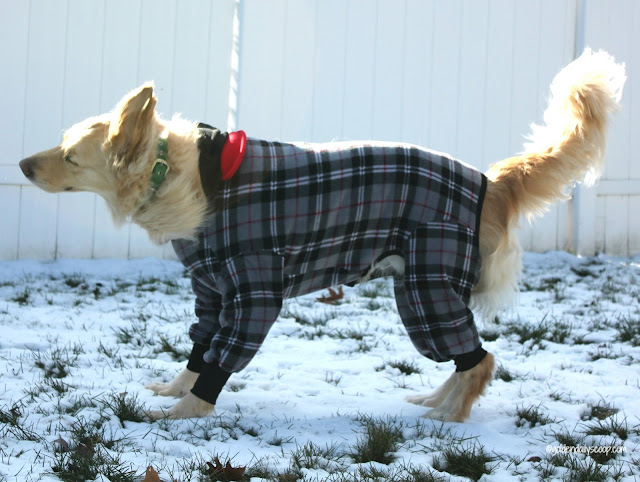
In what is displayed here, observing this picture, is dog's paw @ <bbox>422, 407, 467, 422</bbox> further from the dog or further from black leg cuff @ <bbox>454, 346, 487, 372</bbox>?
black leg cuff @ <bbox>454, 346, 487, 372</bbox>

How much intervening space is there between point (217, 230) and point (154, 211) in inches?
11.0

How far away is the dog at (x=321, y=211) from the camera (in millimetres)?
2844

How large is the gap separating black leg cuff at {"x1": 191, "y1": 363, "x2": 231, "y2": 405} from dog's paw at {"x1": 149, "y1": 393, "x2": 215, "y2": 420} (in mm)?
21

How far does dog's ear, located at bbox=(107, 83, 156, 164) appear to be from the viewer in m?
2.79

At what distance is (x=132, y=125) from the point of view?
9.21 ft

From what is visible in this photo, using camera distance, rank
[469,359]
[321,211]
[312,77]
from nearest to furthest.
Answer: [321,211]
[469,359]
[312,77]

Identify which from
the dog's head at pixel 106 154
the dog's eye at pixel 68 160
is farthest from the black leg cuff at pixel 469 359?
the dog's eye at pixel 68 160

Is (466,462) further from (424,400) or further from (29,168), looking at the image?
(29,168)

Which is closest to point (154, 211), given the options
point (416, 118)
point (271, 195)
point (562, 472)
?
point (271, 195)

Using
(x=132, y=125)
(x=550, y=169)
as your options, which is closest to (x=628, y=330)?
(x=550, y=169)

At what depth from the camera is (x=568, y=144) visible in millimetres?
3166

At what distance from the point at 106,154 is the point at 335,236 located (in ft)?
3.16

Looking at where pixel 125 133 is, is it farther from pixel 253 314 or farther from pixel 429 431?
pixel 429 431

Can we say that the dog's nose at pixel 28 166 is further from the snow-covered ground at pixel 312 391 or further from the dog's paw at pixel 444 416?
the dog's paw at pixel 444 416
